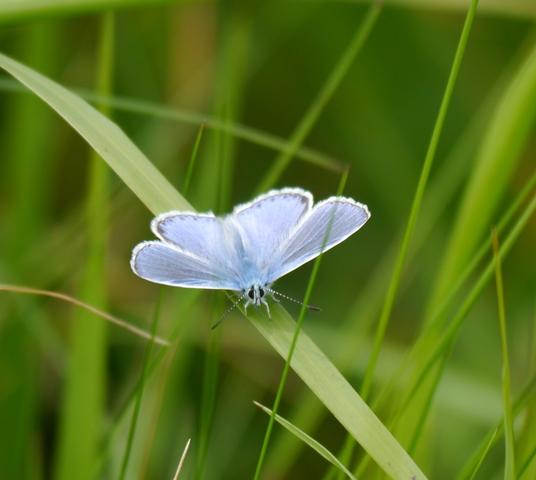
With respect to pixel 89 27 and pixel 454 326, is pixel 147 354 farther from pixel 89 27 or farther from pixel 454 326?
pixel 89 27

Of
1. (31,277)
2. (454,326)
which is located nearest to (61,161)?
(31,277)

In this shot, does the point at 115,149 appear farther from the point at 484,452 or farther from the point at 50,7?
the point at 484,452

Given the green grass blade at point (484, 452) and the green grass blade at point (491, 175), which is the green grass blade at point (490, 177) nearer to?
the green grass blade at point (491, 175)

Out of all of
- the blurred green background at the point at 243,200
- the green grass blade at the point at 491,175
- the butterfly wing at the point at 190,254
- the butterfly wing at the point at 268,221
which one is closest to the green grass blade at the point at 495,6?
the blurred green background at the point at 243,200

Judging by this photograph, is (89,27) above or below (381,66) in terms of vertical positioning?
below

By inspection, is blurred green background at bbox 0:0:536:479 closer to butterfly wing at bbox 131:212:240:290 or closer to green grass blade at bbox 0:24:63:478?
green grass blade at bbox 0:24:63:478

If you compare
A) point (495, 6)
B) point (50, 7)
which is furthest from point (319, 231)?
A: point (495, 6)

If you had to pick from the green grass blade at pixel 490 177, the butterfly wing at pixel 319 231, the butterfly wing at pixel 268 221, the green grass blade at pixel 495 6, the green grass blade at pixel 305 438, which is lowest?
the green grass blade at pixel 305 438
